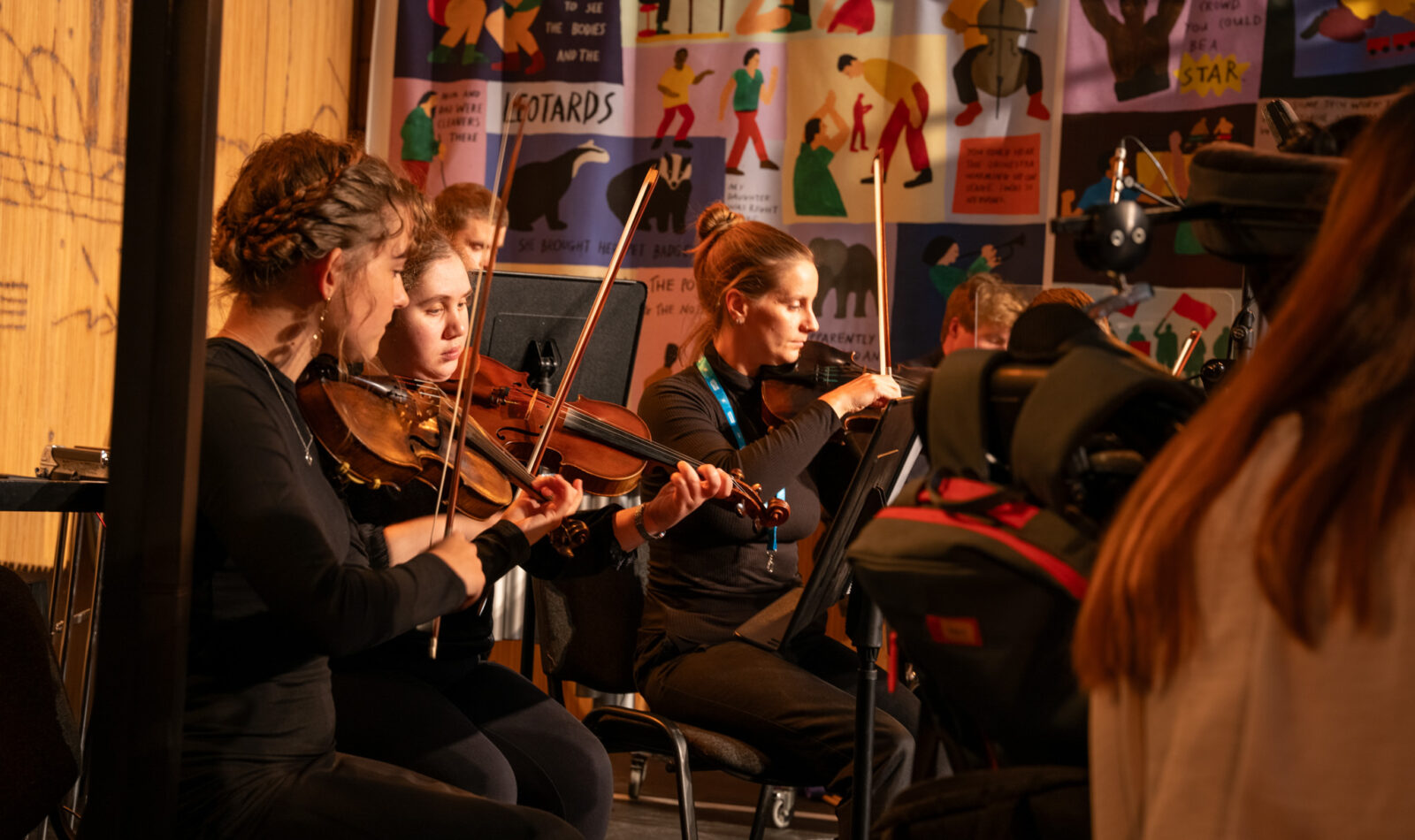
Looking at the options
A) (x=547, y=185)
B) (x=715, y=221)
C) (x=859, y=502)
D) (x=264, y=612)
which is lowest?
(x=264, y=612)

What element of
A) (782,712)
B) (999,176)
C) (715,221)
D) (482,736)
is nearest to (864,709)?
(782,712)

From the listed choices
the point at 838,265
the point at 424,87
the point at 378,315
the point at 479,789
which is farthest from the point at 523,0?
the point at 479,789

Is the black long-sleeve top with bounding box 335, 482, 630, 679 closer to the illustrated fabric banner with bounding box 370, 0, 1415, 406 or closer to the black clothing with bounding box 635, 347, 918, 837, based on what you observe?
the black clothing with bounding box 635, 347, 918, 837

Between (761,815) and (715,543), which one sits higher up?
(715,543)

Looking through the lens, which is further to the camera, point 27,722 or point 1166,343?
point 1166,343

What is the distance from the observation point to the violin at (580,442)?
1.88 m

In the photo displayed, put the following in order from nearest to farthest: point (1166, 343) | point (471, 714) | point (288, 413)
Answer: point (288, 413) → point (471, 714) → point (1166, 343)

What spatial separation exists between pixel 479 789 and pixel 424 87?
2361mm

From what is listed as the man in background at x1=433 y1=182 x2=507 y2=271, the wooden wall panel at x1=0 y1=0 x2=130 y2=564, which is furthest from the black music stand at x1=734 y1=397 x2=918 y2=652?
the wooden wall panel at x1=0 y1=0 x2=130 y2=564

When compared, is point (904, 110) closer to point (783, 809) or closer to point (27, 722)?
point (783, 809)

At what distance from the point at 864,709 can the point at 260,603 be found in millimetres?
733

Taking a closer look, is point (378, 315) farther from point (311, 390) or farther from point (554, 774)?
point (554, 774)

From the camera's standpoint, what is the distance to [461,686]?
1713mm

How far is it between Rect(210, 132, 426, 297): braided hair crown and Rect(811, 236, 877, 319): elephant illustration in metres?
1.86
